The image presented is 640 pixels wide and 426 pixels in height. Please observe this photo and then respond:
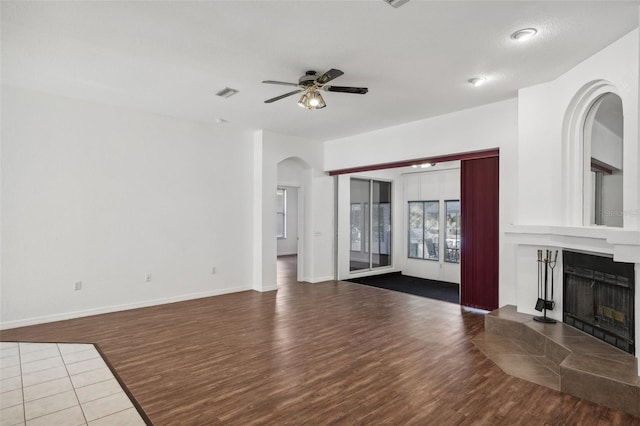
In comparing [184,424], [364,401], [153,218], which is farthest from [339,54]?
[153,218]

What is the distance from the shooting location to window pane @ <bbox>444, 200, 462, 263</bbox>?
8000mm

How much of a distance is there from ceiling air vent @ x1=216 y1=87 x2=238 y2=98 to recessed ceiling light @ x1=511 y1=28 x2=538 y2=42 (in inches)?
126

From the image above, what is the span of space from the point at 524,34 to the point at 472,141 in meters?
2.27

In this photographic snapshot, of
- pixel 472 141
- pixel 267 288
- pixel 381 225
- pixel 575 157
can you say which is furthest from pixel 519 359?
pixel 381 225

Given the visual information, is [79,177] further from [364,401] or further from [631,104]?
[631,104]

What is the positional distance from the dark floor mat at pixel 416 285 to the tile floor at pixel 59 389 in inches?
204

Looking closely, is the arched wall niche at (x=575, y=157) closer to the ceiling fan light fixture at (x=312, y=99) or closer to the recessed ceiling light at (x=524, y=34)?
the recessed ceiling light at (x=524, y=34)

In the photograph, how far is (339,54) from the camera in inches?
140

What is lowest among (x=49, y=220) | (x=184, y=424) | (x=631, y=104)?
(x=184, y=424)

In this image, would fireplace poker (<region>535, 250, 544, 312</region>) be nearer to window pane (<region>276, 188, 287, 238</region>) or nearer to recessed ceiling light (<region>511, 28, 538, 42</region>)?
recessed ceiling light (<region>511, 28, 538, 42</region>)

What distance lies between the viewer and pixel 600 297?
3635mm

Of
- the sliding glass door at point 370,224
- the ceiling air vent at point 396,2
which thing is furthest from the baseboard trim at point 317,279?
the ceiling air vent at point 396,2

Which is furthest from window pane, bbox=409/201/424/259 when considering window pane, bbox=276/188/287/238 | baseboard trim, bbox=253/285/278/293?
window pane, bbox=276/188/287/238

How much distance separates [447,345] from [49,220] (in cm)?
540
